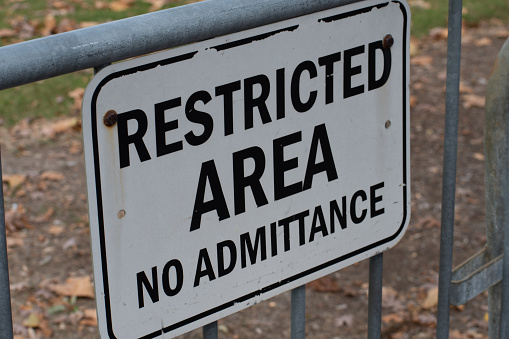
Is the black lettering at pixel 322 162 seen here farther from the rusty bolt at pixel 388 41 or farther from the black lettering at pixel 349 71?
the rusty bolt at pixel 388 41

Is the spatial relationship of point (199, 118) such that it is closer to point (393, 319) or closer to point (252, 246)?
point (252, 246)

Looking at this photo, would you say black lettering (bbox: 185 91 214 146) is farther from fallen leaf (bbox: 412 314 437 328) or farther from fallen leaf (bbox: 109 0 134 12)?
fallen leaf (bbox: 109 0 134 12)

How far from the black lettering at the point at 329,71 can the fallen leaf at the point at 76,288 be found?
229 centimetres

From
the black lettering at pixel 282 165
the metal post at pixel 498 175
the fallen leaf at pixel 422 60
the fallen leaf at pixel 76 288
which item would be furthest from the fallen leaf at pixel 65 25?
the black lettering at pixel 282 165

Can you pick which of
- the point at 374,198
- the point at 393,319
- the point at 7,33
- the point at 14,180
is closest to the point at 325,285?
the point at 393,319

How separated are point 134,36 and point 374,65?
519mm

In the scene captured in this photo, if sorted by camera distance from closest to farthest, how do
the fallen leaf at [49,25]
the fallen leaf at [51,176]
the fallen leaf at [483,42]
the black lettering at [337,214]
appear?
the black lettering at [337,214], the fallen leaf at [51,176], the fallen leaf at [483,42], the fallen leaf at [49,25]

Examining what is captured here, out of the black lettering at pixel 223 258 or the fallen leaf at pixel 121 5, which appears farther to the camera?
the fallen leaf at pixel 121 5

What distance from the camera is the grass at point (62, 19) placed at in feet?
17.0

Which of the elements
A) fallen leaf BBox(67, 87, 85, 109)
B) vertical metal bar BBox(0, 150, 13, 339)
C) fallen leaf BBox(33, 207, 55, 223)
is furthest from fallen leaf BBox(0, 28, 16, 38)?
vertical metal bar BBox(0, 150, 13, 339)

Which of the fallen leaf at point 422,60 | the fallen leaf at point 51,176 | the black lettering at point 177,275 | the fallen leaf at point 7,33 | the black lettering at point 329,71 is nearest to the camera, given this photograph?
the black lettering at point 177,275

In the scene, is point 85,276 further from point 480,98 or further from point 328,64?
point 480,98

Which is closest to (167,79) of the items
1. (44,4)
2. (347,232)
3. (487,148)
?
(347,232)

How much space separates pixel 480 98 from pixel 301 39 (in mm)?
3922
